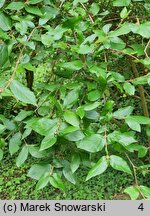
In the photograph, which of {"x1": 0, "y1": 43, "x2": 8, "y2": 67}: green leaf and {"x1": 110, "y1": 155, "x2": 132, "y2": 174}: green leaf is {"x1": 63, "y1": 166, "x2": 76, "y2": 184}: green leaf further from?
{"x1": 0, "y1": 43, "x2": 8, "y2": 67}: green leaf

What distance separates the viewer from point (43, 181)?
82 cm

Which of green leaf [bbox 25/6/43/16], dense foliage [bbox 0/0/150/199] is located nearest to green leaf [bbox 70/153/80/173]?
dense foliage [bbox 0/0/150/199]

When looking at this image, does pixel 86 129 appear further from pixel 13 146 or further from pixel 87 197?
pixel 87 197

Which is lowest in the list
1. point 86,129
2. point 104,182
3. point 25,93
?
point 104,182

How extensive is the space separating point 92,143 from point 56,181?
14 centimetres

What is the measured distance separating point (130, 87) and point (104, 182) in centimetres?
184

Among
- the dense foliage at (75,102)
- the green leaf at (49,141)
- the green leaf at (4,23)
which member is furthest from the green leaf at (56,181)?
the green leaf at (4,23)

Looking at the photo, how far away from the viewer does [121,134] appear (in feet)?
2.57

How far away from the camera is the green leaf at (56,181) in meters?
0.82

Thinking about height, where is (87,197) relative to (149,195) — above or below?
below

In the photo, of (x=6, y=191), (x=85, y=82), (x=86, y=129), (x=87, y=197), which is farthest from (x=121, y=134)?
(x=6, y=191)

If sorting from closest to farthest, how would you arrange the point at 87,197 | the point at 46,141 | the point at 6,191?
the point at 46,141, the point at 87,197, the point at 6,191

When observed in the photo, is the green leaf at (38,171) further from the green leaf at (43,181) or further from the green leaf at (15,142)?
the green leaf at (15,142)

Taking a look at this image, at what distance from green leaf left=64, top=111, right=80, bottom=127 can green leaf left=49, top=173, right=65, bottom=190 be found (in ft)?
0.48
